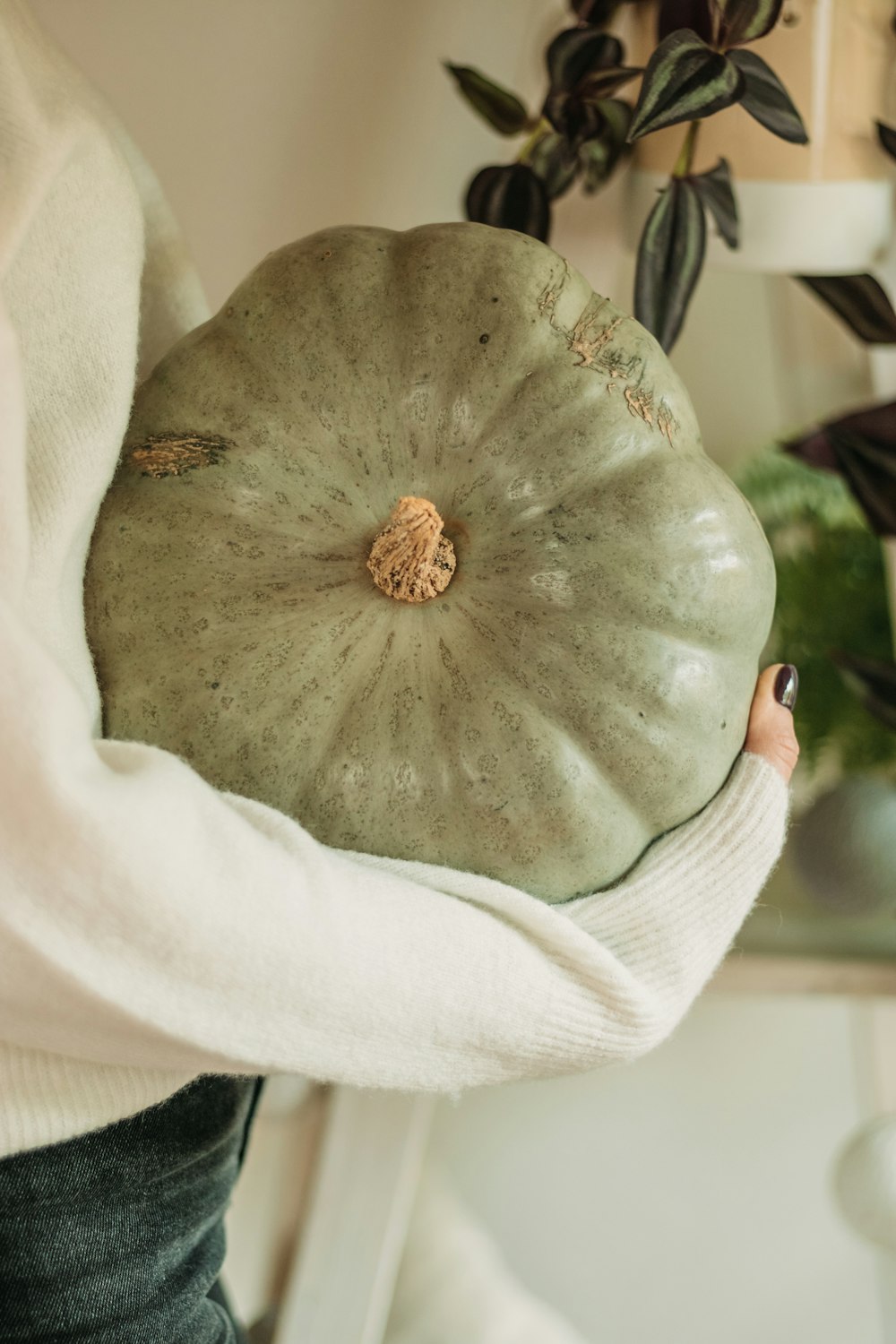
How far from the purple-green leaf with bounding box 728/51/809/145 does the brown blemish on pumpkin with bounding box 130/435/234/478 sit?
41cm

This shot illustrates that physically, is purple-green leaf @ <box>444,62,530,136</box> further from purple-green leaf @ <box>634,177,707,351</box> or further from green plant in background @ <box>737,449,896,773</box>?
green plant in background @ <box>737,449,896,773</box>

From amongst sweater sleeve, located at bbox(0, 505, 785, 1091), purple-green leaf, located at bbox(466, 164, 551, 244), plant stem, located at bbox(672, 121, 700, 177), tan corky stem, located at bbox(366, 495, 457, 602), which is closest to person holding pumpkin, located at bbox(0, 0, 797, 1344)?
sweater sleeve, located at bbox(0, 505, 785, 1091)

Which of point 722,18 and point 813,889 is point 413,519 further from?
point 813,889

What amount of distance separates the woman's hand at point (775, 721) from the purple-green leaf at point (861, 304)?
0.38 meters

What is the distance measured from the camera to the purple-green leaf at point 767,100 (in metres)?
0.70

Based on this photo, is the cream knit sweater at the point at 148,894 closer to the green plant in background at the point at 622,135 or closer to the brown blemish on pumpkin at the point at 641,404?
the brown blemish on pumpkin at the point at 641,404

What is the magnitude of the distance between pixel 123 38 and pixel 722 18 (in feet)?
1.50

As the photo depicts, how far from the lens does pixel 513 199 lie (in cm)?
80

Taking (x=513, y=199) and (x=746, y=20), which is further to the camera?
(x=513, y=199)

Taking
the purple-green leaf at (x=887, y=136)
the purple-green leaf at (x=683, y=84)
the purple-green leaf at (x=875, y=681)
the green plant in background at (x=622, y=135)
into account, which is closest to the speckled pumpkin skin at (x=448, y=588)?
the purple-green leaf at (x=683, y=84)

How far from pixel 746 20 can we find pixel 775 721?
44 cm

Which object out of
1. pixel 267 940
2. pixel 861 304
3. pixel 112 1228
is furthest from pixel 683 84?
pixel 112 1228

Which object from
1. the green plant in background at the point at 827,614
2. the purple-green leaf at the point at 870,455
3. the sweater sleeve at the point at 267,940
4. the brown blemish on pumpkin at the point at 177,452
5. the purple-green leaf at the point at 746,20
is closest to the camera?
the sweater sleeve at the point at 267,940

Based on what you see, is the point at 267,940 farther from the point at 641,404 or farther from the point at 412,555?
the point at 641,404
